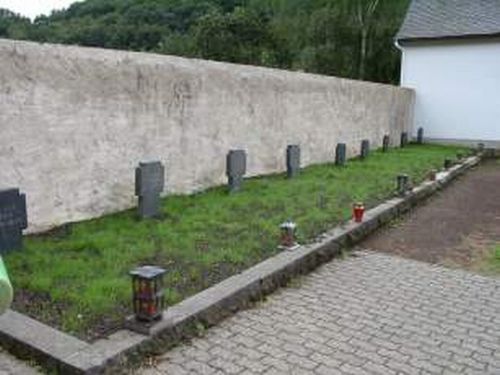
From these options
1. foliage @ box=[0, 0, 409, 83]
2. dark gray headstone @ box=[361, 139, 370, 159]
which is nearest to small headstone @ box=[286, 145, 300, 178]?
dark gray headstone @ box=[361, 139, 370, 159]

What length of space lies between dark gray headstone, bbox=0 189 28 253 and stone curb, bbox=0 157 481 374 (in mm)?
1543

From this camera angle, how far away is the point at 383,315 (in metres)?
5.30

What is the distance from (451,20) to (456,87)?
2.88 metres

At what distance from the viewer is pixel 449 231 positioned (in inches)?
349

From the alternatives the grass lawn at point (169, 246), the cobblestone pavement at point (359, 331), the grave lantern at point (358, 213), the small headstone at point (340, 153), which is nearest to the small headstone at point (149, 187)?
the grass lawn at point (169, 246)

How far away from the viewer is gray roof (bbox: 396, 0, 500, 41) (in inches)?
844

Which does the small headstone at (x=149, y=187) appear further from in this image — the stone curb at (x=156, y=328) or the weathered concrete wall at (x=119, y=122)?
the stone curb at (x=156, y=328)

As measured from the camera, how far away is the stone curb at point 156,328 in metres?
3.77

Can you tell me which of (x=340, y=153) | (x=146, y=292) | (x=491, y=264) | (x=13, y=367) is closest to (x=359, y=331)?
(x=146, y=292)

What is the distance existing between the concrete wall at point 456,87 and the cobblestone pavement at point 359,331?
1642 centimetres

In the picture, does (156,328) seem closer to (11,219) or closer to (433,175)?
(11,219)

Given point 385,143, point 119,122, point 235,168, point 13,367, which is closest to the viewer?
point 13,367

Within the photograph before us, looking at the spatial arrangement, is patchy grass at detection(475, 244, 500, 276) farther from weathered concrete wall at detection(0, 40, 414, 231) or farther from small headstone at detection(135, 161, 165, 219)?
weathered concrete wall at detection(0, 40, 414, 231)

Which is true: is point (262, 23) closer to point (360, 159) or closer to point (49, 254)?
point (360, 159)
